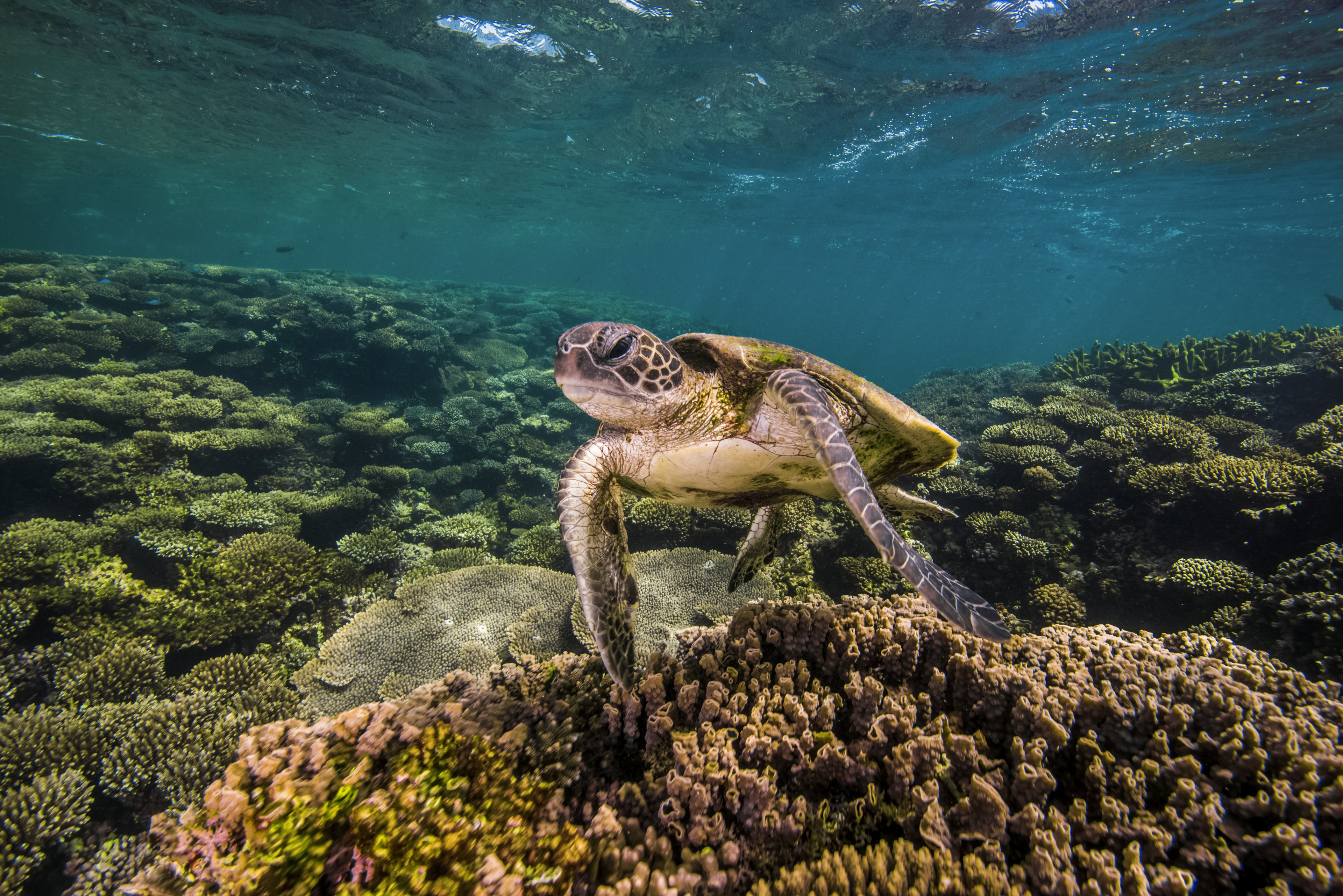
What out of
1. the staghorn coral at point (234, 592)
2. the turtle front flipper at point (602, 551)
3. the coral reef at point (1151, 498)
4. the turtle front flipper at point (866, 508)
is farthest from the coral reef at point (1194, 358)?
the staghorn coral at point (234, 592)

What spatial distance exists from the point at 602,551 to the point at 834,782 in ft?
5.00

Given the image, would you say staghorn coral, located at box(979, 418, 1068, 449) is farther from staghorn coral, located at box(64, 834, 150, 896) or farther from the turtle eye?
staghorn coral, located at box(64, 834, 150, 896)

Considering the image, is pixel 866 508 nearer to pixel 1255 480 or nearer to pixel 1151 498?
pixel 1151 498

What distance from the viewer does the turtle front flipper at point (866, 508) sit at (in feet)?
6.17

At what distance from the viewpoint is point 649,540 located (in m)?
5.90

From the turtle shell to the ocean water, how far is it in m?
0.11

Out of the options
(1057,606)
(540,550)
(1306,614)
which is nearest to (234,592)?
(540,550)

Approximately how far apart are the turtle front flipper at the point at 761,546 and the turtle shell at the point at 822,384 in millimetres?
943

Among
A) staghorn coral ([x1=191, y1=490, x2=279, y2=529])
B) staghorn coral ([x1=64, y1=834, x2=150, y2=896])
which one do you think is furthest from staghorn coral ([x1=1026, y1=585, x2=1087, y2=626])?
staghorn coral ([x1=191, y1=490, x2=279, y2=529])

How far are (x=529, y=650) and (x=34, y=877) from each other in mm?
3221

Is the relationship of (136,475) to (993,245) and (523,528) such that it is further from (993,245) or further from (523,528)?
(993,245)

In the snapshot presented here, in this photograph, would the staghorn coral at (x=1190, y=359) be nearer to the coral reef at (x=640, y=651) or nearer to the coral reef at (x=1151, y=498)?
the coral reef at (x=640, y=651)

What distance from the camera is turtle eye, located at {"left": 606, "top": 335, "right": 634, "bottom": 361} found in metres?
2.45

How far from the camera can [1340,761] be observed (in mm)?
1556
